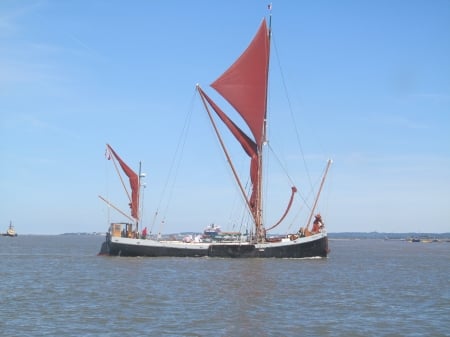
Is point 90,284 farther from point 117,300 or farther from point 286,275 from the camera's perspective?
point 286,275

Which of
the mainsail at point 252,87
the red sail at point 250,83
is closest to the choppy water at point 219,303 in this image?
the mainsail at point 252,87

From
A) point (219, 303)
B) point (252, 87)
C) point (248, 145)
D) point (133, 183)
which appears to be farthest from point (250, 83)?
point (219, 303)

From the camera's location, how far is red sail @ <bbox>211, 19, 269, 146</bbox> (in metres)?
62.7

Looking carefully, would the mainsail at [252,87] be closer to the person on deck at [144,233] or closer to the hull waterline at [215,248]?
the hull waterline at [215,248]

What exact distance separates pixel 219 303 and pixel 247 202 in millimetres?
31038

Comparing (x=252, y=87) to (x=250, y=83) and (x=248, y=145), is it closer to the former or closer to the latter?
(x=250, y=83)

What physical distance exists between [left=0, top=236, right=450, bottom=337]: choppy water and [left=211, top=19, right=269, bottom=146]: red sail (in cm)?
1881

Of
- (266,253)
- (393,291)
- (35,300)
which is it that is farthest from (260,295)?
(266,253)

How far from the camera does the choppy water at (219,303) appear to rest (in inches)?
934

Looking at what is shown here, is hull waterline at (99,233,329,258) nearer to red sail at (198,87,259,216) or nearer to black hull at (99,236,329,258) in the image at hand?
black hull at (99,236,329,258)

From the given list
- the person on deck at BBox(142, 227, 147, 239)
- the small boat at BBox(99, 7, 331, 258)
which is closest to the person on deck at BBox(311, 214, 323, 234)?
the small boat at BBox(99, 7, 331, 258)

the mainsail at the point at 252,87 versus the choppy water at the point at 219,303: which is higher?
the mainsail at the point at 252,87

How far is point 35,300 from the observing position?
99.5 feet

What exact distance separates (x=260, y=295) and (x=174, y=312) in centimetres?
754
